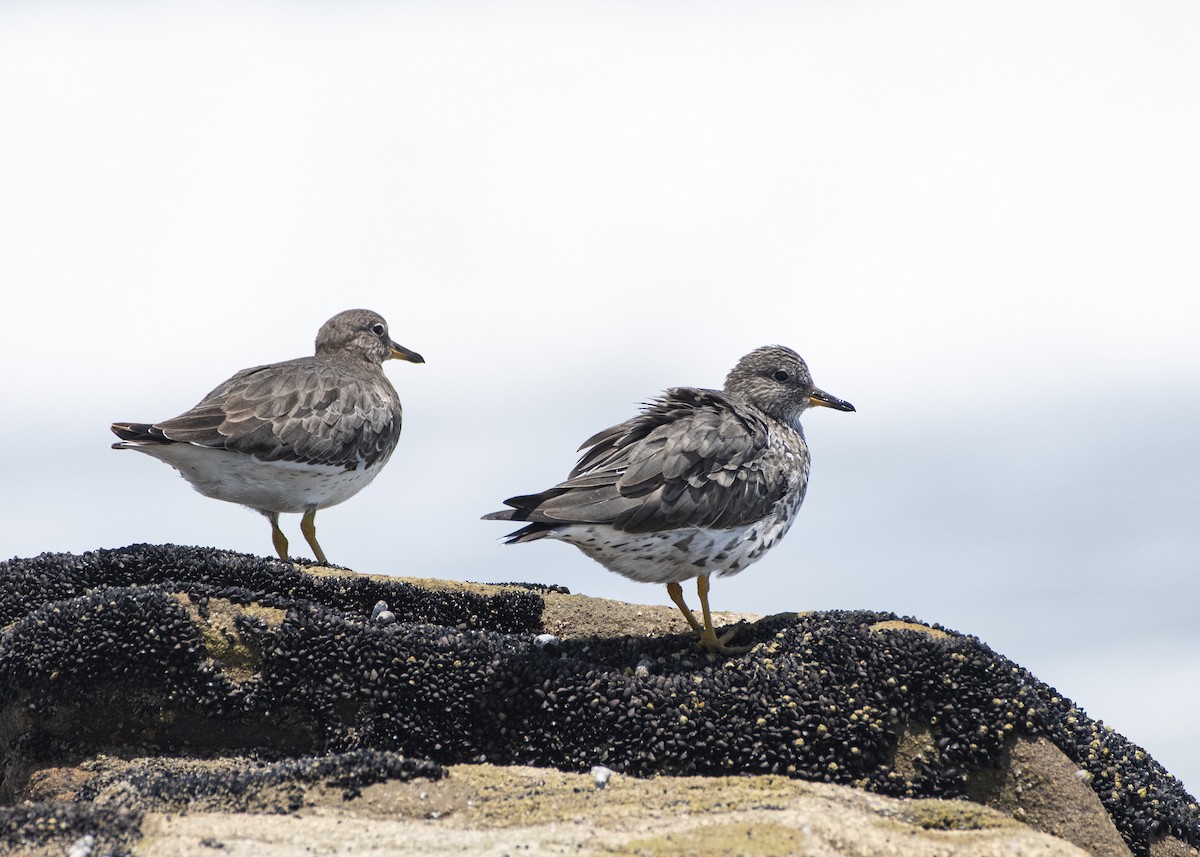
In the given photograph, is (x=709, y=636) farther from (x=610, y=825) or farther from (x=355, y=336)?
(x=355, y=336)

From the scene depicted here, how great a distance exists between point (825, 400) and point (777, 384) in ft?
2.19

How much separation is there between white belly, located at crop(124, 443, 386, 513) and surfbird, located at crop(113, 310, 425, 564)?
0.03ft

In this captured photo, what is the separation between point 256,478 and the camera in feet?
43.1

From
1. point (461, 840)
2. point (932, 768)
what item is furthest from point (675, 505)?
point (461, 840)

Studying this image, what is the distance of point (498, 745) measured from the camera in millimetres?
8195

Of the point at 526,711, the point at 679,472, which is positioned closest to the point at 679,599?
the point at 679,472

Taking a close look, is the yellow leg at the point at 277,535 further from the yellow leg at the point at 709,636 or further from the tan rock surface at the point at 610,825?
the tan rock surface at the point at 610,825

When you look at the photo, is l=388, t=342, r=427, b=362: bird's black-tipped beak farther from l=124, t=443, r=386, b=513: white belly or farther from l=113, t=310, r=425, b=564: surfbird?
l=124, t=443, r=386, b=513: white belly

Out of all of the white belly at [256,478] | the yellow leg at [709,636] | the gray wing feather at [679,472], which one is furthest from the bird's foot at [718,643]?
the white belly at [256,478]

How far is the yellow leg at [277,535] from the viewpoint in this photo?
13.9m

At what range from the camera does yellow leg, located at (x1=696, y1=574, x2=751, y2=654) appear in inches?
378

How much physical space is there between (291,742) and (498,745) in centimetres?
141

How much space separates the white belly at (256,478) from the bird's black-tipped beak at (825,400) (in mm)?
5238

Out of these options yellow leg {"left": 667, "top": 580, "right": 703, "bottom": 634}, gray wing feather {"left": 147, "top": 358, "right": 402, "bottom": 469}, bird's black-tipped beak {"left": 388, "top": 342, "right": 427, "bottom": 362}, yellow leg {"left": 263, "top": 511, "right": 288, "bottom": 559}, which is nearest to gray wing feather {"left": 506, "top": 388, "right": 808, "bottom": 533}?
yellow leg {"left": 667, "top": 580, "right": 703, "bottom": 634}
